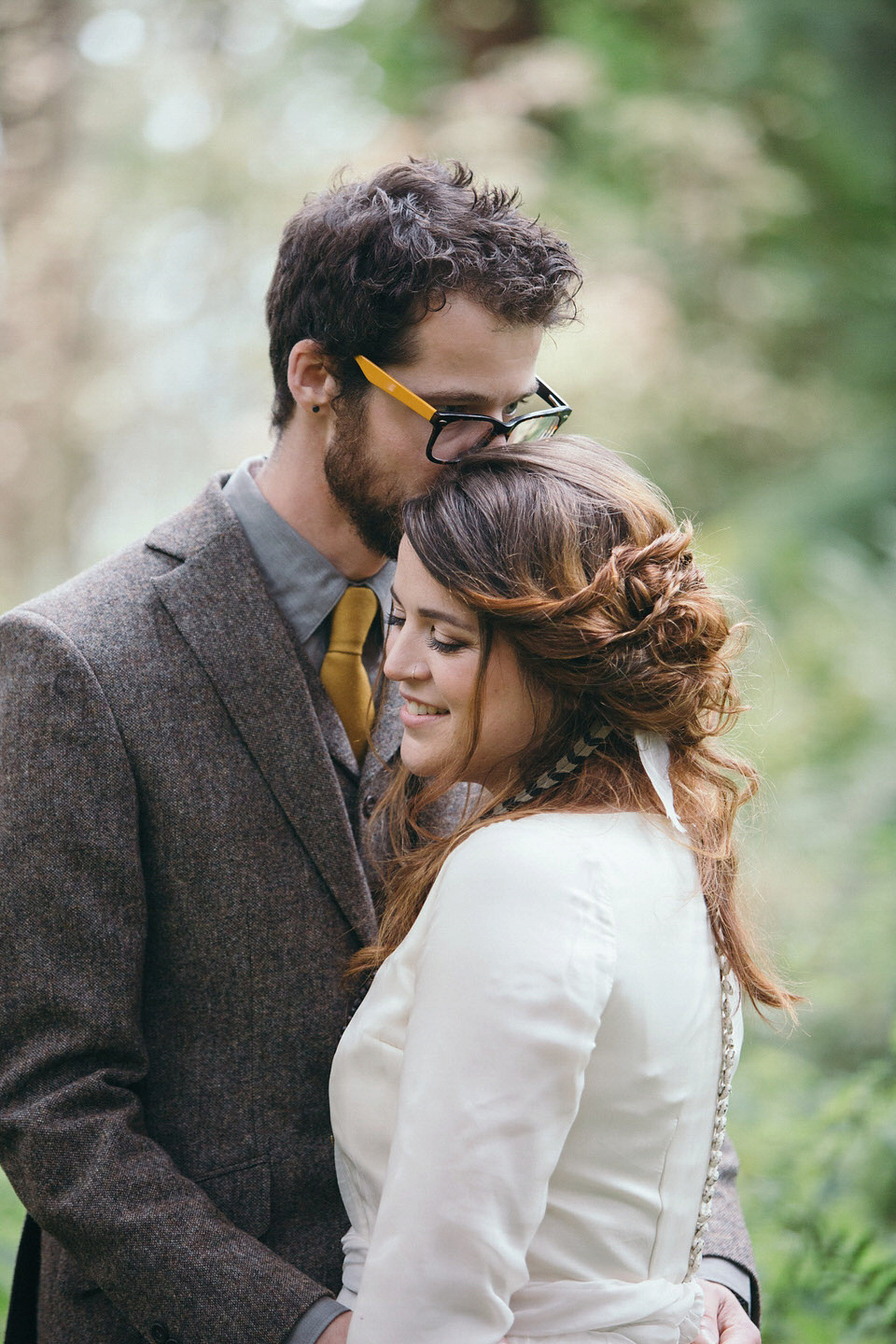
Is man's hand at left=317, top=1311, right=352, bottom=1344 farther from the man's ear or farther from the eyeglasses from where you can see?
the man's ear

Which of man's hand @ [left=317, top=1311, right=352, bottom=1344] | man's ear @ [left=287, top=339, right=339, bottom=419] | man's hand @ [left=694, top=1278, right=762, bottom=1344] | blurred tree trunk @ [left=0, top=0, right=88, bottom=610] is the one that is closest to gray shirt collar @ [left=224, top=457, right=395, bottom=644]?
man's ear @ [left=287, top=339, right=339, bottom=419]

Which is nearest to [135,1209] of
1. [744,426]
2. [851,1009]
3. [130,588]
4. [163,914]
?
[163,914]

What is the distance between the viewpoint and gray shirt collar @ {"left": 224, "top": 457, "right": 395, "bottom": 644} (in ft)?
6.31

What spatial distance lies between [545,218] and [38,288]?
3.47 meters

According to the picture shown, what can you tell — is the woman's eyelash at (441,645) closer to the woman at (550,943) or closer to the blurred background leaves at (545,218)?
the woman at (550,943)

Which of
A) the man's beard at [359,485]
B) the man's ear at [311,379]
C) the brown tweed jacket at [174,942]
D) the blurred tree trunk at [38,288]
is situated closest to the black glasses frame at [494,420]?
the man's beard at [359,485]

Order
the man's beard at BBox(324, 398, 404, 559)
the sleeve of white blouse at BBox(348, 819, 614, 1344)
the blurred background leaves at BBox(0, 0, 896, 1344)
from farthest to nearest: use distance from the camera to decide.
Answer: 1. the blurred background leaves at BBox(0, 0, 896, 1344)
2. the man's beard at BBox(324, 398, 404, 559)
3. the sleeve of white blouse at BBox(348, 819, 614, 1344)

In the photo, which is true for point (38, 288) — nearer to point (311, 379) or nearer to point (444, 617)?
point (311, 379)

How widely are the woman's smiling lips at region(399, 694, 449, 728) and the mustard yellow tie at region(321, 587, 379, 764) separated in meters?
0.29

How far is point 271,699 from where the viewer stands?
180 cm

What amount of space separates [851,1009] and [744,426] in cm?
501

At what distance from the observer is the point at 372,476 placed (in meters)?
1.92

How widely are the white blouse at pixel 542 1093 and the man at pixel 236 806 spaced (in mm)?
242

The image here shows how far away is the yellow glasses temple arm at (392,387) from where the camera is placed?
1858 mm
